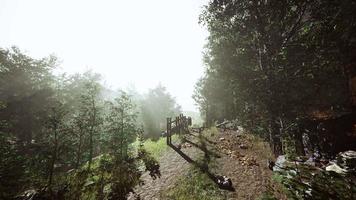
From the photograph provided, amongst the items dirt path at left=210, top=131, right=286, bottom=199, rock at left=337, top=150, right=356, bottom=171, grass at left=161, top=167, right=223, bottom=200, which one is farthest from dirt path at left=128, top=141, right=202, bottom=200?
rock at left=337, top=150, right=356, bottom=171

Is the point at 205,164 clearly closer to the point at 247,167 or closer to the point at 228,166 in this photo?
the point at 228,166

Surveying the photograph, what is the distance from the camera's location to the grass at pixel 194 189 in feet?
30.6

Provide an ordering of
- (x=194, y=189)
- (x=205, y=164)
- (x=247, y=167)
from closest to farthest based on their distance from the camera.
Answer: (x=194, y=189), (x=247, y=167), (x=205, y=164)

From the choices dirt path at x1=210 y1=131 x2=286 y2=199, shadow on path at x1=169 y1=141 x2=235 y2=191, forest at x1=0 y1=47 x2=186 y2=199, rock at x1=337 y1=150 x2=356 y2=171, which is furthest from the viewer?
forest at x1=0 y1=47 x2=186 y2=199

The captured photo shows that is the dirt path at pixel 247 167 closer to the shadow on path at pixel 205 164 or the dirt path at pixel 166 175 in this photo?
the shadow on path at pixel 205 164

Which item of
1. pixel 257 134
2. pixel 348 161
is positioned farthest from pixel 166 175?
pixel 257 134

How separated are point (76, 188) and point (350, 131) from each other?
13.9 meters

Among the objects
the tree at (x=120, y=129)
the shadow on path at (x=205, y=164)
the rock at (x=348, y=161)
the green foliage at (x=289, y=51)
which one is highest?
the green foliage at (x=289, y=51)

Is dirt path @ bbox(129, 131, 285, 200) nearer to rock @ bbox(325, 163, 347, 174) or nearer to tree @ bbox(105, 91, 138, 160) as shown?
rock @ bbox(325, 163, 347, 174)

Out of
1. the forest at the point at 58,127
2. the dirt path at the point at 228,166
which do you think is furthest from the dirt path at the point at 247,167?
the forest at the point at 58,127

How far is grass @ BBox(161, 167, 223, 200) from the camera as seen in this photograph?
30.6 feet

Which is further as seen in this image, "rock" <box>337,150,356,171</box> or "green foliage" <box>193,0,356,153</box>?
"green foliage" <box>193,0,356,153</box>

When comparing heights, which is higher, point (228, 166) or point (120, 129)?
point (120, 129)

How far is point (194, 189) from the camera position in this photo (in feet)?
32.8
